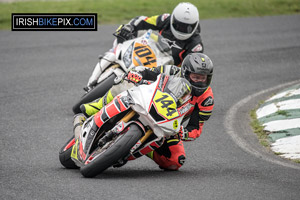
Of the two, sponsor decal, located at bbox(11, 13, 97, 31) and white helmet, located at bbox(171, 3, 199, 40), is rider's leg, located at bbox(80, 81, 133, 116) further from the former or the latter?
sponsor decal, located at bbox(11, 13, 97, 31)

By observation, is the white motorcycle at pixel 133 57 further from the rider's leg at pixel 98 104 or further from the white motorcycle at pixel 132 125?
the white motorcycle at pixel 132 125

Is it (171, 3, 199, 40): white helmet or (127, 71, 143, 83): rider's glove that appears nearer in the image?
(127, 71, 143, 83): rider's glove

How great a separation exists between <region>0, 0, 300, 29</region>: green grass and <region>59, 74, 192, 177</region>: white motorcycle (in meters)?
9.50

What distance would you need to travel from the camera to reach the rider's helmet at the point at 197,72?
6.55 metres

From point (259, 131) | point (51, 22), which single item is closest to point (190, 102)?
point (259, 131)

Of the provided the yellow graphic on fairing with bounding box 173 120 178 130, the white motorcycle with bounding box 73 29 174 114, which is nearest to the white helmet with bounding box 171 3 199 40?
the white motorcycle with bounding box 73 29 174 114

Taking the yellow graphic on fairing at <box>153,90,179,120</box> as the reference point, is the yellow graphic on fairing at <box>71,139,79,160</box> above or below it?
below

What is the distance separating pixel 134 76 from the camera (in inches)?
265

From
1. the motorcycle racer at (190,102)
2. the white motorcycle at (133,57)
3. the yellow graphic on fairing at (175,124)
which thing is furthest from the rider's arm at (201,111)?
the white motorcycle at (133,57)

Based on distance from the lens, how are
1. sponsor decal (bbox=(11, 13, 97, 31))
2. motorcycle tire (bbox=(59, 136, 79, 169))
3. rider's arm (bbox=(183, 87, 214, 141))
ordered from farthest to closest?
sponsor decal (bbox=(11, 13, 97, 31)) → rider's arm (bbox=(183, 87, 214, 141)) → motorcycle tire (bbox=(59, 136, 79, 169))

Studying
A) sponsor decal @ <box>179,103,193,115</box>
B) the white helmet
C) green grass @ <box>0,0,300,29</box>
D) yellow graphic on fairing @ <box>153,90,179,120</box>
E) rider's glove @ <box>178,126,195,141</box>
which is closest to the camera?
yellow graphic on fairing @ <box>153,90,179,120</box>

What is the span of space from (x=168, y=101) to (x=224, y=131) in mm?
2928

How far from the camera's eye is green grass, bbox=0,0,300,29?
15938mm

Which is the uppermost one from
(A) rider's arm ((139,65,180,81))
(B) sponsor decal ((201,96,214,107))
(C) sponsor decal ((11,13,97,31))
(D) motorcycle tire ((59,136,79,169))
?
(C) sponsor decal ((11,13,97,31))
